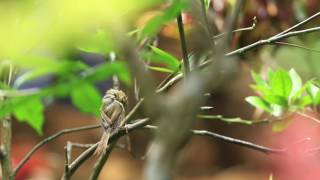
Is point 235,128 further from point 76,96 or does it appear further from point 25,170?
point 76,96

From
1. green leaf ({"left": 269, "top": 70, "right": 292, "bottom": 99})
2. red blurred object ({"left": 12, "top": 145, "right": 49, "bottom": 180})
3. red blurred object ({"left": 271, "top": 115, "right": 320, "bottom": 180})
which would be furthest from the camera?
red blurred object ({"left": 12, "top": 145, "right": 49, "bottom": 180})

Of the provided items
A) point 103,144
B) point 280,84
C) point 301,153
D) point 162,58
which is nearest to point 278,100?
point 280,84

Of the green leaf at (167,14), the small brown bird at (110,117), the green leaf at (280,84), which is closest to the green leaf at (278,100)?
the green leaf at (280,84)

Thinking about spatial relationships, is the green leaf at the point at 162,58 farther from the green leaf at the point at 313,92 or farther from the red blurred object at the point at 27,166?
the red blurred object at the point at 27,166

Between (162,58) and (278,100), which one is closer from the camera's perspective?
(162,58)

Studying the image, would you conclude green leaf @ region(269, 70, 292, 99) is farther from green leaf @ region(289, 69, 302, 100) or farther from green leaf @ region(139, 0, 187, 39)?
green leaf @ region(139, 0, 187, 39)

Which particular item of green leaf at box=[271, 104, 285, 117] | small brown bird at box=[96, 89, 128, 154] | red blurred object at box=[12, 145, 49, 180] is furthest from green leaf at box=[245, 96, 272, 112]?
red blurred object at box=[12, 145, 49, 180]

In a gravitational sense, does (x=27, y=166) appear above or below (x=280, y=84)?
below

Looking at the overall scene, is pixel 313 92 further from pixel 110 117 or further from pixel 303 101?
pixel 110 117
